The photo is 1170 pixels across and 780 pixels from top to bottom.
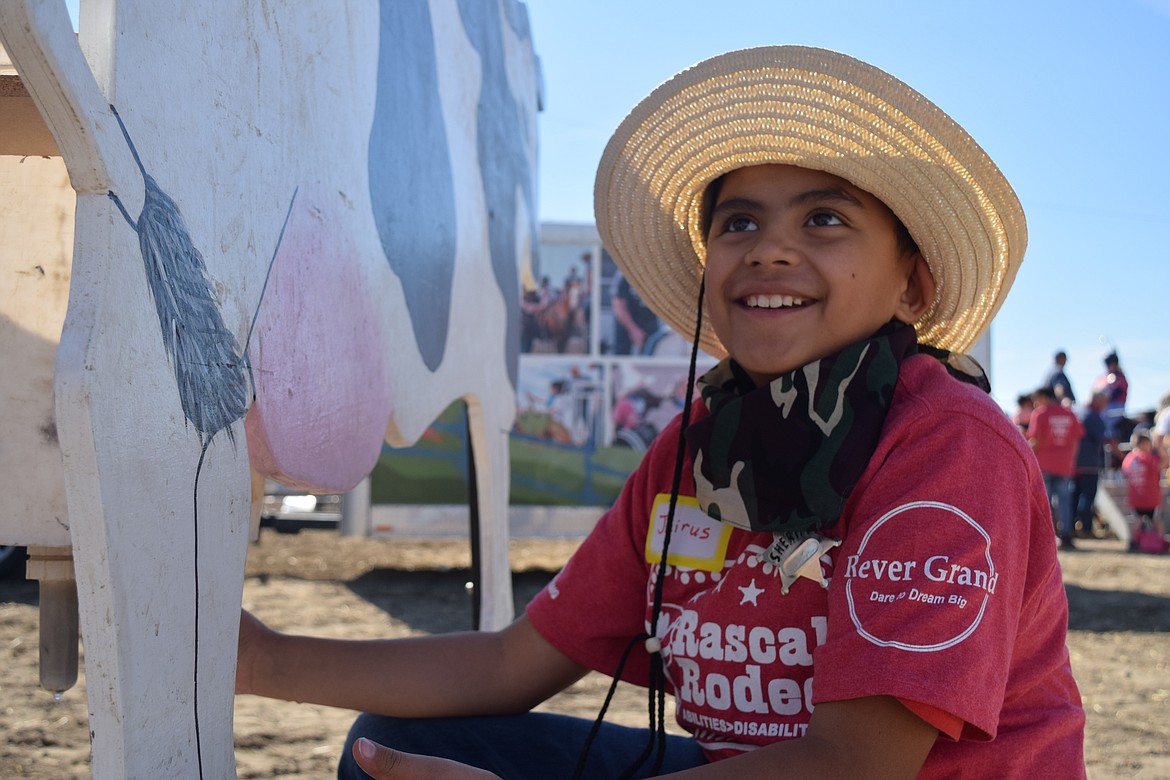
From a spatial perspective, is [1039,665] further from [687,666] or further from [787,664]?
[687,666]

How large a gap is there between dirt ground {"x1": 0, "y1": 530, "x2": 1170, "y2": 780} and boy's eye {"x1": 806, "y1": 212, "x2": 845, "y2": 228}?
6.13ft

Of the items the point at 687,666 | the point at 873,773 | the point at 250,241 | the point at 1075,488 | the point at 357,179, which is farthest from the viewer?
the point at 1075,488

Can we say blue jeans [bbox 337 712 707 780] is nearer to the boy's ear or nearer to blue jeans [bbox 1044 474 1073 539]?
the boy's ear

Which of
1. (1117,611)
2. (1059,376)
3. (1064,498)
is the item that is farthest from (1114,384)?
(1117,611)

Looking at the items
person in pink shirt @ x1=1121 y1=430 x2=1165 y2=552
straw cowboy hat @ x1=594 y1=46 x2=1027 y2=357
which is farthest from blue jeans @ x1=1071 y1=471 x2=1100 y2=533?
straw cowboy hat @ x1=594 y1=46 x2=1027 y2=357

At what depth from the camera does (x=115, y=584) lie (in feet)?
2.83

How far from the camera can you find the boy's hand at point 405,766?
1047 mm

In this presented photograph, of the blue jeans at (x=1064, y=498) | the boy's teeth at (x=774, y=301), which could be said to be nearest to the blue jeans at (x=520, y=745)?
the boy's teeth at (x=774, y=301)

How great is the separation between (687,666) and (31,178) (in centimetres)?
109

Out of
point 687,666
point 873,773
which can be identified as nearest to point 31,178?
point 687,666

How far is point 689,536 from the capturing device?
1.37 m

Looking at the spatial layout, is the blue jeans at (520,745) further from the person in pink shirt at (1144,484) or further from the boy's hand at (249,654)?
the person in pink shirt at (1144,484)

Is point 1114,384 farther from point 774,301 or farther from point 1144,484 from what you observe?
point 774,301

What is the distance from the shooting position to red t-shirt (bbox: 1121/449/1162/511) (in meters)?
9.07
